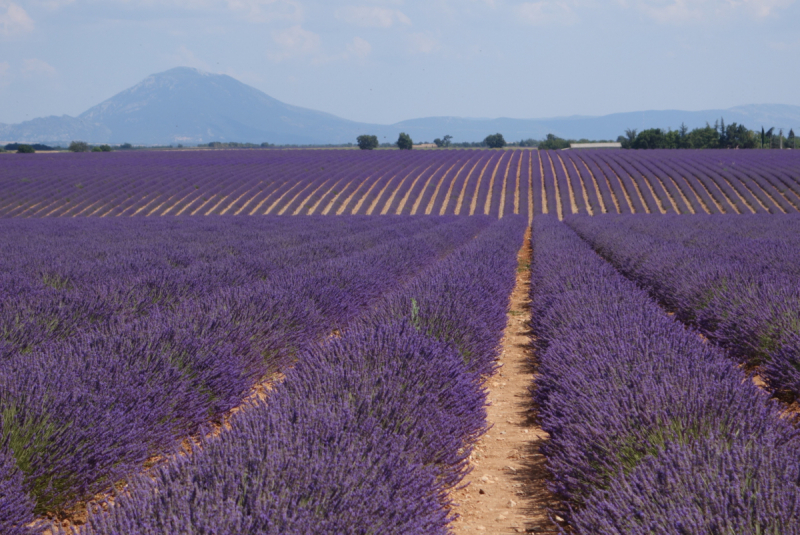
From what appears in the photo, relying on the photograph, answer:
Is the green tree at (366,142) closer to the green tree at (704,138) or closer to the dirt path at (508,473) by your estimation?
the green tree at (704,138)

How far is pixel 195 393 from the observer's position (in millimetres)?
2896

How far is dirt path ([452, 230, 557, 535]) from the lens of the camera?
86.0 inches

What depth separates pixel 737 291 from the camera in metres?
4.61

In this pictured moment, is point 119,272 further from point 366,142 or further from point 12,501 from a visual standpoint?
point 366,142

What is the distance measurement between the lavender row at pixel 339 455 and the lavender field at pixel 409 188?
1952 cm

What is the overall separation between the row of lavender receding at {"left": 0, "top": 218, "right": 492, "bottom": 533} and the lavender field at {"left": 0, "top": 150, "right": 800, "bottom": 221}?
16169 millimetres

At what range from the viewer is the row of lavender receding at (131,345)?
2.13m

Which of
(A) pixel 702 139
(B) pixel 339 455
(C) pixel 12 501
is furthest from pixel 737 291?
(A) pixel 702 139

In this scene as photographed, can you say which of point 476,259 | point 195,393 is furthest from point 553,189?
point 195,393

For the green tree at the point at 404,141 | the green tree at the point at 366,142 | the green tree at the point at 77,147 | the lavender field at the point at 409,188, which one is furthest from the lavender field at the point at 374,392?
the green tree at the point at 77,147

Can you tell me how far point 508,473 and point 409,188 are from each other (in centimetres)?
2424

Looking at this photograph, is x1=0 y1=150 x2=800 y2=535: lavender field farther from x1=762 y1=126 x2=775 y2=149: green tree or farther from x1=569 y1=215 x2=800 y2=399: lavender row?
x1=762 y1=126 x2=775 y2=149: green tree

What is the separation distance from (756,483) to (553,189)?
2541cm

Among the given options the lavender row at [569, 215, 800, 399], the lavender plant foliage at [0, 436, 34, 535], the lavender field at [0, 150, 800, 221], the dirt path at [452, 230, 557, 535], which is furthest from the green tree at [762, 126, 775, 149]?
the lavender plant foliage at [0, 436, 34, 535]
